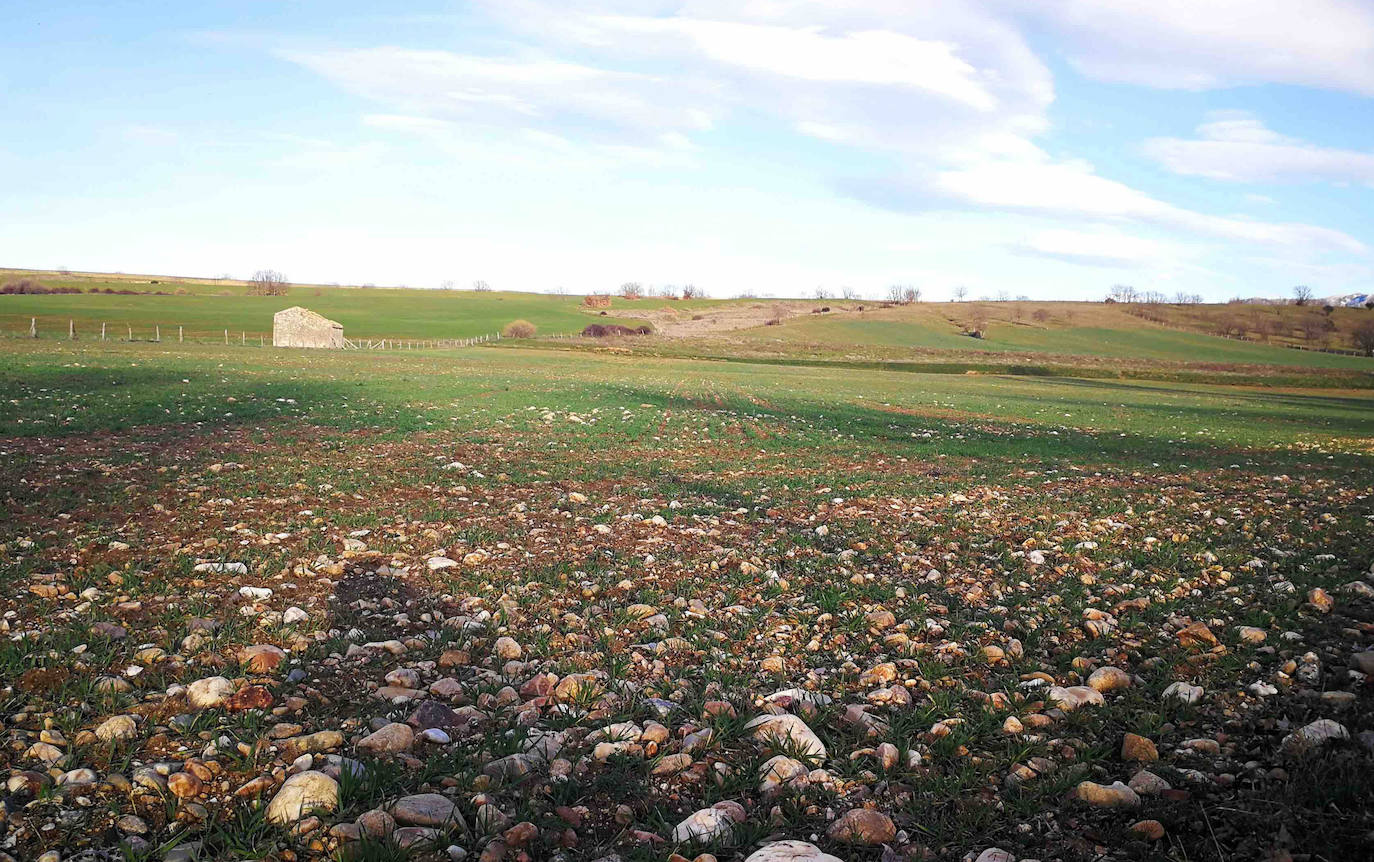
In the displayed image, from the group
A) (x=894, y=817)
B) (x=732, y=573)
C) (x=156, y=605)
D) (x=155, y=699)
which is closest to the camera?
(x=894, y=817)

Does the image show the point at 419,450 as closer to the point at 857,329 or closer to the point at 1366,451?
the point at 1366,451

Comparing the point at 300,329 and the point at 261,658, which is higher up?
the point at 300,329

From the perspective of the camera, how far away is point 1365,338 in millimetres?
109750

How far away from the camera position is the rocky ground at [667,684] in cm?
309

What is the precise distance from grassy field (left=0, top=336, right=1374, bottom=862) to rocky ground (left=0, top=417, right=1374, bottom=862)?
1.0 inches

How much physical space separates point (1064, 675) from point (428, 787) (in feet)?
12.9

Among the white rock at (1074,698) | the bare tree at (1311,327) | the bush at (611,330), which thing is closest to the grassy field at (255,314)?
the bush at (611,330)

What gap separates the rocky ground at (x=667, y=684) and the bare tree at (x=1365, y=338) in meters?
137

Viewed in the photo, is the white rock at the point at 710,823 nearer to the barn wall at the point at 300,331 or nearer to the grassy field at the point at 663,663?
the grassy field at the point at 663,663

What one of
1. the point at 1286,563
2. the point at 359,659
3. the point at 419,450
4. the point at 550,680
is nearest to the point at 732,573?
the point at 550,680

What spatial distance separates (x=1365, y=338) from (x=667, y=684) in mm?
148909

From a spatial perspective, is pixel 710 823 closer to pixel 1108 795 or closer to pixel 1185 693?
pixel 1108 795

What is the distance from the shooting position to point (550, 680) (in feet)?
14.8

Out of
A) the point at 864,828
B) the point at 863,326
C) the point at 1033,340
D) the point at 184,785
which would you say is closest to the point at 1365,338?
the point at 1033,340
